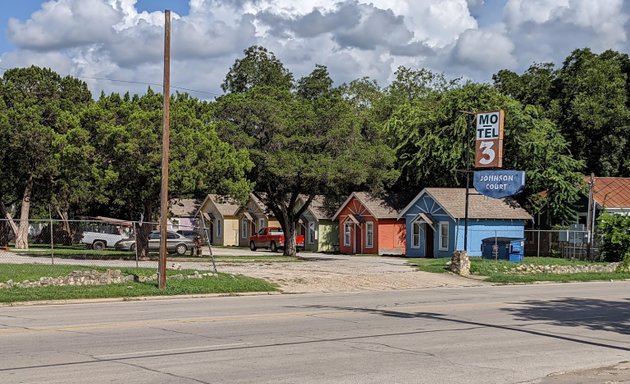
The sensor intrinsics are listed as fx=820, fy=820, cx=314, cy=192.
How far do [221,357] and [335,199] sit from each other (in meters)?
47.5

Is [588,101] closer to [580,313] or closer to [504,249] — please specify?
[504,249]

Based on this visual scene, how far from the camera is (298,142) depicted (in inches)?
1688

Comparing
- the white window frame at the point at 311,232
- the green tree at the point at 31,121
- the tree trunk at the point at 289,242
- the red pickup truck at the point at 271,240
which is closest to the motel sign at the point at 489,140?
the tree trunk at the point at 289,242

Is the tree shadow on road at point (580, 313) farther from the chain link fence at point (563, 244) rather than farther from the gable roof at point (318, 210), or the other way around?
the gable roof at point (318, 210)

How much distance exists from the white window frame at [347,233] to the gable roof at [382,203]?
1.65 meters

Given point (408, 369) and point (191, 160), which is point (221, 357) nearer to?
point (408, 369)

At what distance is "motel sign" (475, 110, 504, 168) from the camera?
111 ft

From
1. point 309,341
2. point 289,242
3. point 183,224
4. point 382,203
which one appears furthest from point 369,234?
point 309,341

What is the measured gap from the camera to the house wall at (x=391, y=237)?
178 feet

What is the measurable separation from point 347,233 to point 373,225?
10.5 feet

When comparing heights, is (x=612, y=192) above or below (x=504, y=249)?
above

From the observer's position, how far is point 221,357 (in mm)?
11953

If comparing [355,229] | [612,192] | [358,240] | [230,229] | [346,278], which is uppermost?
[612,192]

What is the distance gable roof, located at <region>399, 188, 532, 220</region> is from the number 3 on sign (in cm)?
1388
